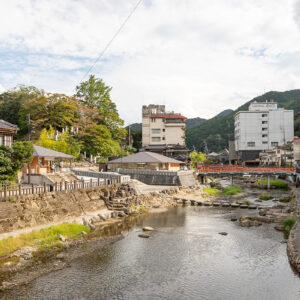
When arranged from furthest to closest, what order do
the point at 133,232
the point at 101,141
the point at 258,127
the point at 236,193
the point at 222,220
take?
the point at 258,127 < the point at 101,141 < the point at 236,193 < the point at 222,220 < the point at 133,232

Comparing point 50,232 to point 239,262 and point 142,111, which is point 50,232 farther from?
point 142,111

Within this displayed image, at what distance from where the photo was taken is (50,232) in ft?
66.2

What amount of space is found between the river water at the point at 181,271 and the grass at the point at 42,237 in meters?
3.57

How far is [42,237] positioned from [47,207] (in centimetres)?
A: 392

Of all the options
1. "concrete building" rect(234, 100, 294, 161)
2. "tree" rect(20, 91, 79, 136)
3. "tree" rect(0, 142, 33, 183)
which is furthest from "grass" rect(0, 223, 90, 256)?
"concrete building" rect(234, 100, 294, 161)

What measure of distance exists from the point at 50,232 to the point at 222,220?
16531mm

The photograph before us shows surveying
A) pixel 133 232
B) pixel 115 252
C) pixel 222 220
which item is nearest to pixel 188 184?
pixel 222 220

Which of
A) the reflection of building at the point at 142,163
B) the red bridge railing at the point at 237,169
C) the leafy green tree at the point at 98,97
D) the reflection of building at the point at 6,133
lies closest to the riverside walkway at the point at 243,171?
the red bridge railing at the point at 237,169

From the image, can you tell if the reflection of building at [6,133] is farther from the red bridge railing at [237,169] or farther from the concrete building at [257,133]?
the concrete building at [257,133]

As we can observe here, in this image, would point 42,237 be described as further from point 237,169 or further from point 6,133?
point 237,169

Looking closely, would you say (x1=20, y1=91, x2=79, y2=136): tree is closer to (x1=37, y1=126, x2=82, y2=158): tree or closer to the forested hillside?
(x1=37, y1=126, x2=82, y2=158): tree

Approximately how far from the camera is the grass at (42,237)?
17.2m

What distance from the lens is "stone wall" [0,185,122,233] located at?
19750 millimetres

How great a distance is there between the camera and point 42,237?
19312 mm
